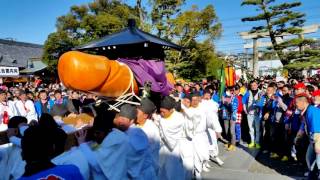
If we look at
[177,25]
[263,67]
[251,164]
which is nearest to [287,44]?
[177,25]

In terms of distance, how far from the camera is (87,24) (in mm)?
22641

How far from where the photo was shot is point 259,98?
30.1 feet

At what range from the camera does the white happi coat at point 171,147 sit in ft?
18.2

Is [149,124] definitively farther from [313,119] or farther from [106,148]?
[313,119]

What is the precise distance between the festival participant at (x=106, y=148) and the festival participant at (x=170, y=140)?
6.31 ft

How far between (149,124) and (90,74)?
53.6 inches

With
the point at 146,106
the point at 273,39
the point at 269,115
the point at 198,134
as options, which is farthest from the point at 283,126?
the point at 273,39

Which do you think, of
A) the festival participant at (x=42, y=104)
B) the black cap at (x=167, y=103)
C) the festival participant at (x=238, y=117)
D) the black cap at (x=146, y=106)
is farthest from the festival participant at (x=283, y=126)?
the festival participant at (x=42, y=104)

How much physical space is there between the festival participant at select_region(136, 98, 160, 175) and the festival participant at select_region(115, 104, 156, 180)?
36 cm

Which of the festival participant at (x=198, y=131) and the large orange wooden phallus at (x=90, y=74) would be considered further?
the festival participant at (x=198, y=131)

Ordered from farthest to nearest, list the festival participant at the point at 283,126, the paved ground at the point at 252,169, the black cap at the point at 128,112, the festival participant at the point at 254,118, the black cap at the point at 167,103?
the festival participant at the point at 254,118 < the festival participant at the point at 283,126 < the paved ground at the point at 252,169 < the black cap at the point at 167,103 < the black cap at the point at 128,112

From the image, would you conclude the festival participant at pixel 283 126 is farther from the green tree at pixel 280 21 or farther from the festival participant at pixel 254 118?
the green tree at pixel 280 21

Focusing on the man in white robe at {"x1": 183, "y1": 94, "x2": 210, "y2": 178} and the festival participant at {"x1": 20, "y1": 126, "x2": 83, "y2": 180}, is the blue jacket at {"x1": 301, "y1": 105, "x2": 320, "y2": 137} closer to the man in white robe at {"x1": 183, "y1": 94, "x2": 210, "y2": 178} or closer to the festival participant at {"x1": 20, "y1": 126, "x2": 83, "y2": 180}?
the man in white robe at {"x1": 183, "y1": 94, "x2": 210, "y2": 178}

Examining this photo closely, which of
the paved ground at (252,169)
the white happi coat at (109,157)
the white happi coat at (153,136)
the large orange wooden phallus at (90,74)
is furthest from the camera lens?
the paved ground at (252,169)
